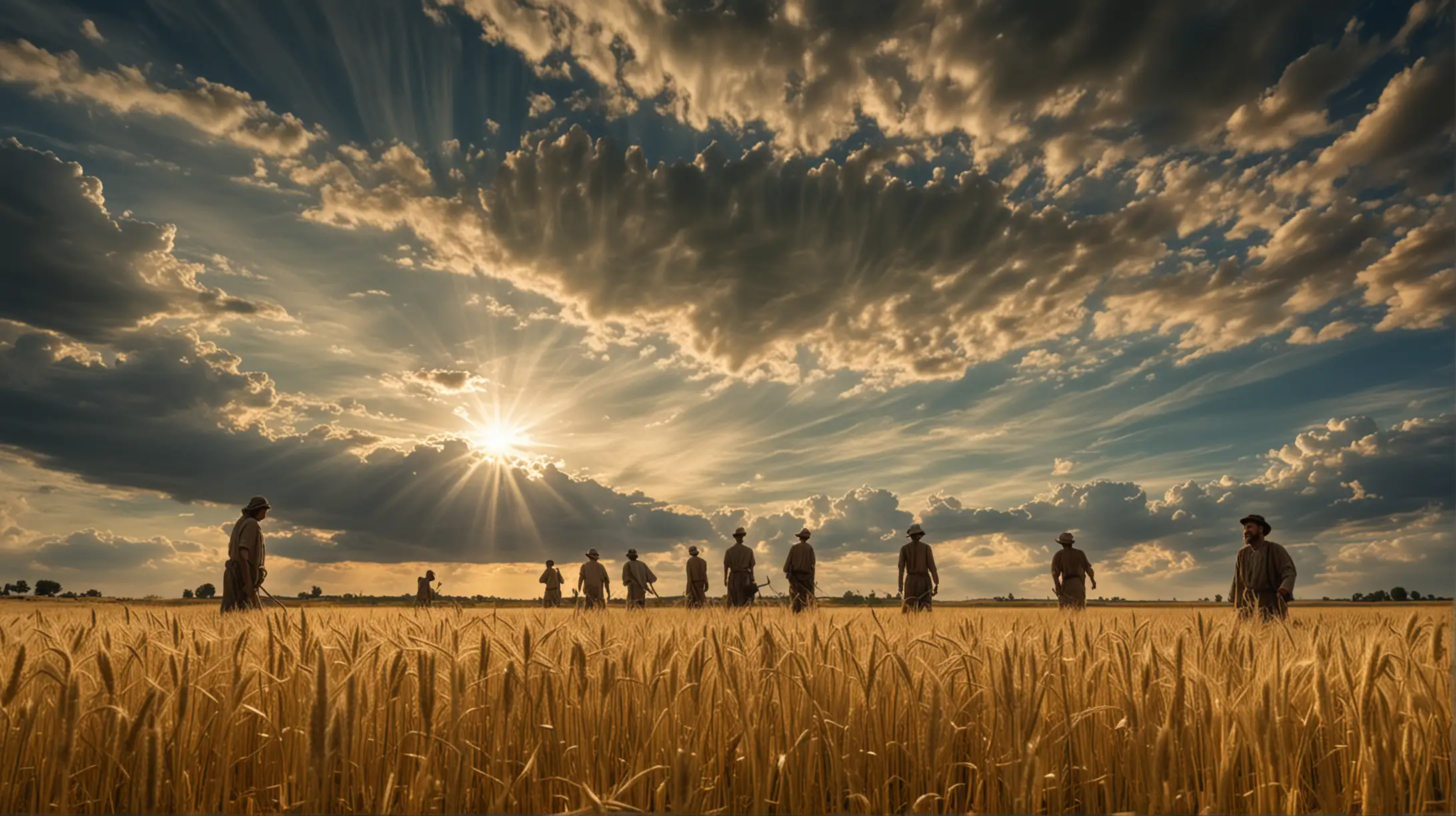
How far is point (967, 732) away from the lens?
11.1 feet

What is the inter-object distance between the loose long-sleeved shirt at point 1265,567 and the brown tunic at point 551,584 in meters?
22.4

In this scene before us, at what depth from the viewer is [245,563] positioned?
11.5 m

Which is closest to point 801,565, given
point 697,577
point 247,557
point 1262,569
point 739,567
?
point 739,567

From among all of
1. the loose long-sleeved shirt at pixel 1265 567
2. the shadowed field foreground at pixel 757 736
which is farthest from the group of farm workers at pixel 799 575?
the shadowed field foreground at pixel 757 736

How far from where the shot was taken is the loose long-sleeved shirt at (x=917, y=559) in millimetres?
17281

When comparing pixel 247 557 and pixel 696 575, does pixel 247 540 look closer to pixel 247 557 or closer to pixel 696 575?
pixel 247 557

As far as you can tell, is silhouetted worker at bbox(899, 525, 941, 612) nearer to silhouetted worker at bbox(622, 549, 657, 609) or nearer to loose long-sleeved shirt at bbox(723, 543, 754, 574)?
loose long-sleeved shirt at bbox(723, 543, 754, 574)

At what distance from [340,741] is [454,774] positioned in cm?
62

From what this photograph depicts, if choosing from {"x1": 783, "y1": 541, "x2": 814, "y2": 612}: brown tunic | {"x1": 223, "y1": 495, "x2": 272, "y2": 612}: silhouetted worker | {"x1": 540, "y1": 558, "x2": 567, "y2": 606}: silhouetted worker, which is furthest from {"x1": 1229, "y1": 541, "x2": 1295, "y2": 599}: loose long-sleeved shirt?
{"x1": 540, "y1": 558, "x2": 567, "y2": 606}: silhouetted worker

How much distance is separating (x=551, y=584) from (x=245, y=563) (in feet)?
59.4

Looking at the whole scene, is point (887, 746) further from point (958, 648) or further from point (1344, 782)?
point (1344, 782)

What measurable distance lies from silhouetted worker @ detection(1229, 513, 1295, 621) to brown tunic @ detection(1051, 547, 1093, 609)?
279 inches

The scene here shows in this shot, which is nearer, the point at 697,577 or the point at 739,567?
the point at 739,567

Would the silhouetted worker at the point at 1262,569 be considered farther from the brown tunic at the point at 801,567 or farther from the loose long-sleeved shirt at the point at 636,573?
the loose long-sleeved shirt at the point at 636,573
